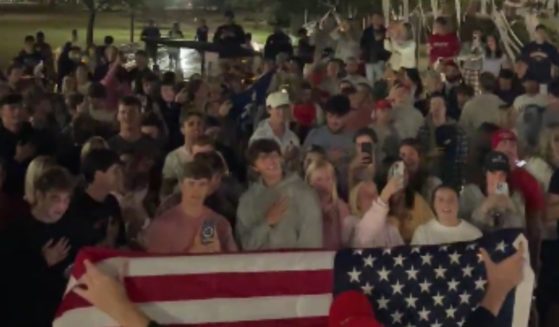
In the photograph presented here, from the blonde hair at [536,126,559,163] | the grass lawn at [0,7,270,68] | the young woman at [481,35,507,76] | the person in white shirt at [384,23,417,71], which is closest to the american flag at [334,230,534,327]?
the blonde hair at [536,126,559,163]

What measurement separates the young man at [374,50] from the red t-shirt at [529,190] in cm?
800

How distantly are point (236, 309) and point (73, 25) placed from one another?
1579 inches

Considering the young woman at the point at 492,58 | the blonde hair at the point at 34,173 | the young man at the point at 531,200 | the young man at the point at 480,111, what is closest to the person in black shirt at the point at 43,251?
the blonde hair at the point at 34,173

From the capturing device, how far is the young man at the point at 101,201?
5570mm

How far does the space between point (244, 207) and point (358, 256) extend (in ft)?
6.82

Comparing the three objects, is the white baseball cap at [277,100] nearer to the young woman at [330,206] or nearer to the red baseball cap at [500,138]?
the red baseball cap at [500,138]

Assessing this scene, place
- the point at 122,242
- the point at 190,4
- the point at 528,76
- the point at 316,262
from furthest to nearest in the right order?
the point at 190,4, the point at 528,76, the point at 122,242, the point at 316,262

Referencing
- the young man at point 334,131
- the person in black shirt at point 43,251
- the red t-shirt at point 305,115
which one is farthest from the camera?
the red t-shirt at point 305,115

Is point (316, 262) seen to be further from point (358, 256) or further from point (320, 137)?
point (320, 137)

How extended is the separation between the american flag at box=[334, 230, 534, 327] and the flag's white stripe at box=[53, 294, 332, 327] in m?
0.14

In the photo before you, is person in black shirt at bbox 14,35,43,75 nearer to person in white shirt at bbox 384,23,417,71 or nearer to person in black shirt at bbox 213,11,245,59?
person in black shirt at bbox 213,11,245,59

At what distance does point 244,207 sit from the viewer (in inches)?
238

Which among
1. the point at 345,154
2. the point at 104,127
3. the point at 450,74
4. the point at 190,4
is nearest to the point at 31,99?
the point at 104,127

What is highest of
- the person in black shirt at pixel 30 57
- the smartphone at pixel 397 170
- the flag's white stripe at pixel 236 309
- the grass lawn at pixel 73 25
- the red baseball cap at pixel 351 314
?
the grass lawn at pixel 73 25
